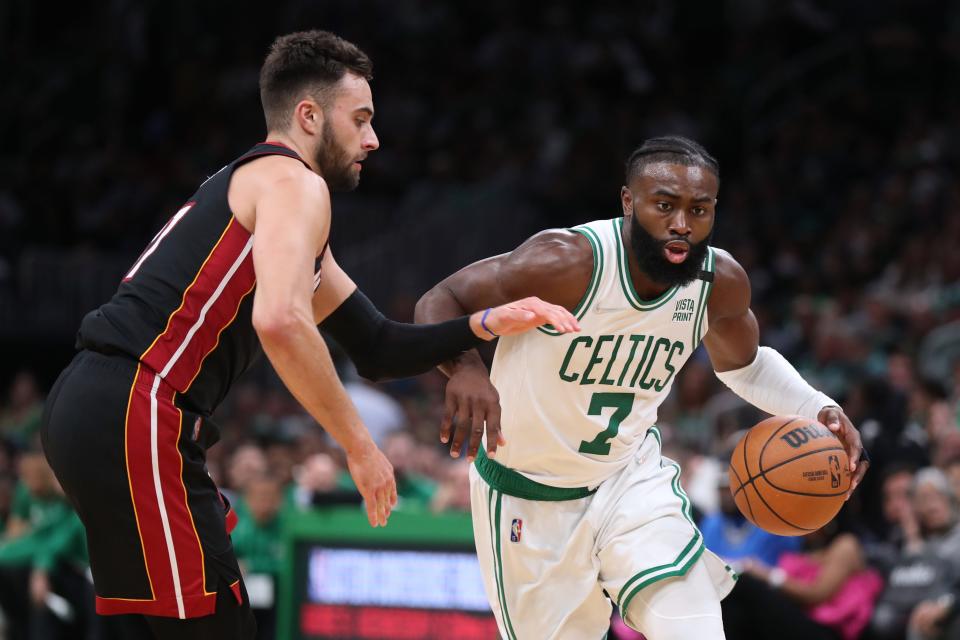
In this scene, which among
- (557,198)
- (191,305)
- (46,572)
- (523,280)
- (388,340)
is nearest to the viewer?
(191,305)

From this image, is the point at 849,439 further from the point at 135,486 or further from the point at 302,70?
the point at 135,486

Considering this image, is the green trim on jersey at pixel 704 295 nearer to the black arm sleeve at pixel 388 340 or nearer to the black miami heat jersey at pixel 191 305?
the black arm sleeve at pixel 388 340

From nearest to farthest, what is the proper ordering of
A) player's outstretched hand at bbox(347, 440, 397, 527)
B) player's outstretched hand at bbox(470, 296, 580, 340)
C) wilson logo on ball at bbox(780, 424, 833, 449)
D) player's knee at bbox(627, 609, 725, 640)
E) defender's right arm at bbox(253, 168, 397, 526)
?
defender's right arm at bbox(253, 168, 397, 526), player's outstretched hand at bbox(347, 440, 397, 527), player's outstretched hand at bbox(470, 296, 580, 340), player's knee at bbox(627, 609, 725, 640), wilson logo on ball at bbox(780, 424, 833, 449)

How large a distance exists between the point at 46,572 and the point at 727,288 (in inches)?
246

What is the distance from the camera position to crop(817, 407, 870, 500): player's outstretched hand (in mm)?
4543

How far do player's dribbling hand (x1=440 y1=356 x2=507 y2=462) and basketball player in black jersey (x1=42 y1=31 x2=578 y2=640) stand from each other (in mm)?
296

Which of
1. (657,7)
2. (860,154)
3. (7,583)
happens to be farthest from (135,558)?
(657,7)

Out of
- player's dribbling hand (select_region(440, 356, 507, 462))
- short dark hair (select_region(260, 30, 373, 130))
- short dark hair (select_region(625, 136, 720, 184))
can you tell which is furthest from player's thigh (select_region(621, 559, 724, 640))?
short dark hair (select_region(260, 30, 373, 130))

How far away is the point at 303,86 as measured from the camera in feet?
12.2

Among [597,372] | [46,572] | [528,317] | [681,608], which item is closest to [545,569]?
[681,608]

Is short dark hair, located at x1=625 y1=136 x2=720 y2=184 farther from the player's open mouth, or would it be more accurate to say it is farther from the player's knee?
the player's knee

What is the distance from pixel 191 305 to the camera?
138 inches

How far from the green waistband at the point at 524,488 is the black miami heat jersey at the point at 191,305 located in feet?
4.34

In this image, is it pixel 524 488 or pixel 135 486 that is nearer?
pixel 135 486
